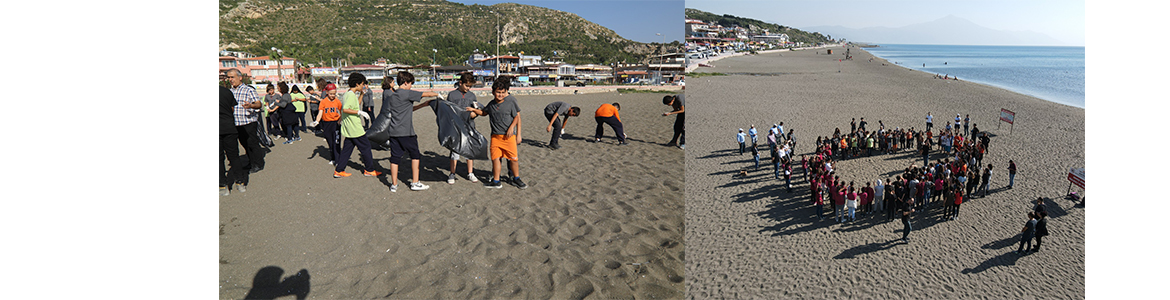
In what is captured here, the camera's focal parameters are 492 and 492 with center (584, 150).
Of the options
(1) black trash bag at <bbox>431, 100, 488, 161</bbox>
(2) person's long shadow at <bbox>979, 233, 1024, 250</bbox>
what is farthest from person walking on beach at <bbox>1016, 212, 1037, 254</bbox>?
(1) black trash bag at <bbox>431, 100, 488, 161</bbox>

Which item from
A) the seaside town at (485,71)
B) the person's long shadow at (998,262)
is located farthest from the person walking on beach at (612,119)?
the seaside town at (485,71)

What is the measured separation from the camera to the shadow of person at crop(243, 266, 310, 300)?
2502 mm

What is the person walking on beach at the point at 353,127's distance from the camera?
4270mm

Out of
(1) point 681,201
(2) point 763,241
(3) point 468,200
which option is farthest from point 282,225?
(2) point 763,241

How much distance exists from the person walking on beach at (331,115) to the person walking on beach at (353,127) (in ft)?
1.26

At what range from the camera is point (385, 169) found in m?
5.02

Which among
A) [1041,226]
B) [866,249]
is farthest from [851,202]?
[1041,226]

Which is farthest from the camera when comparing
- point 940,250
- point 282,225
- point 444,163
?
point 940,250

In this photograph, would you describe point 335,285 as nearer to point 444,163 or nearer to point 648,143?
point 444,163

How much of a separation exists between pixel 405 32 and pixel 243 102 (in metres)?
45.0

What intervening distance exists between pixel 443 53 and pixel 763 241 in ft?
147

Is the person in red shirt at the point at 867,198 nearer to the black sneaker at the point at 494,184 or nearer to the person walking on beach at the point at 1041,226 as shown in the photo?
the person walking on beach at the point at 1041,226

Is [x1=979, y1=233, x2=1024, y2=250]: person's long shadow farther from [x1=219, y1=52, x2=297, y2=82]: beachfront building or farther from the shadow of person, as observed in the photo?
[x1=219, y1=52, x2=297, y2=82]: beachfront building

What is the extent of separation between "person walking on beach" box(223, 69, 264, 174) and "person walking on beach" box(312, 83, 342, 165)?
56cm
